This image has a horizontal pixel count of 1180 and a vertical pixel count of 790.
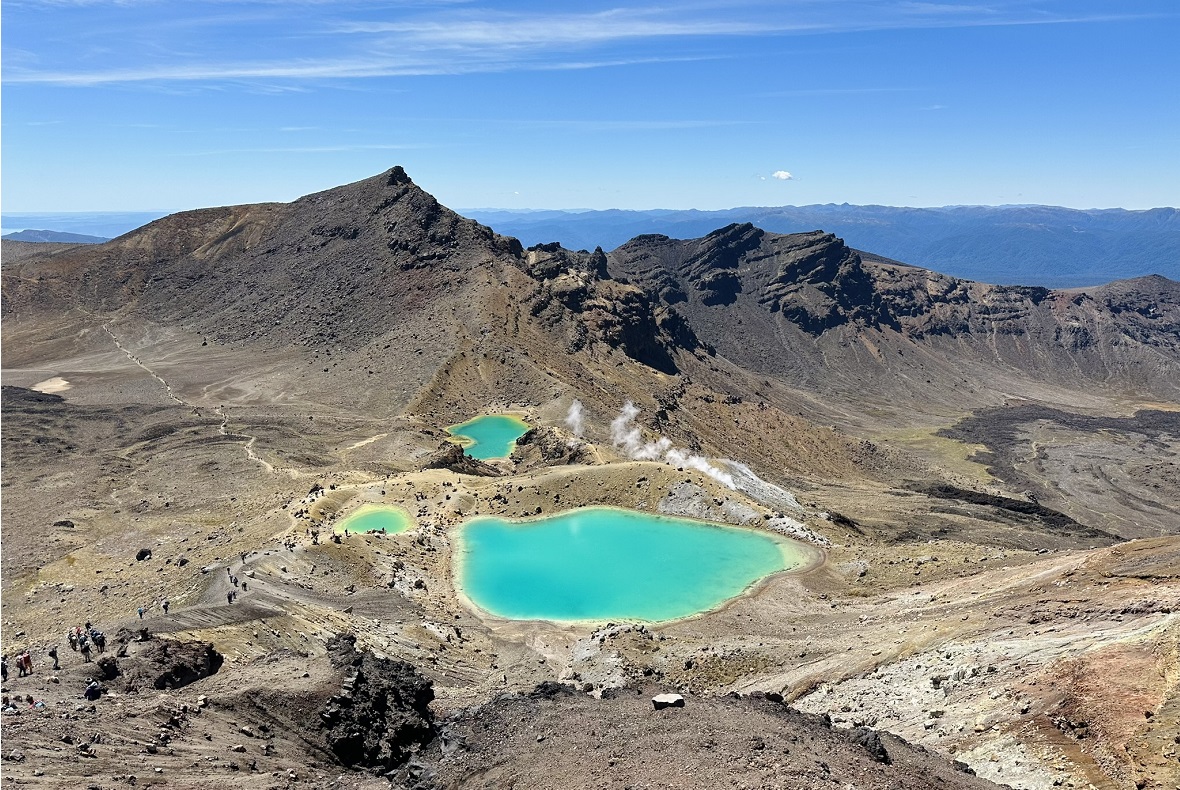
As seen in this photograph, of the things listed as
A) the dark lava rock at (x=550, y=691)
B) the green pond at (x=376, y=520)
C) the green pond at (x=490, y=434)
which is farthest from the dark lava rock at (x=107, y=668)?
the green pond at (x=490, y=434)

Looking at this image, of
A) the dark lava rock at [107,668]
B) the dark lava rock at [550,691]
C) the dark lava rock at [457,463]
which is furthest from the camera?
the dark lava rock at [457,463]

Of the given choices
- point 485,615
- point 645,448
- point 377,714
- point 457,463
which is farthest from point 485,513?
point 645,448

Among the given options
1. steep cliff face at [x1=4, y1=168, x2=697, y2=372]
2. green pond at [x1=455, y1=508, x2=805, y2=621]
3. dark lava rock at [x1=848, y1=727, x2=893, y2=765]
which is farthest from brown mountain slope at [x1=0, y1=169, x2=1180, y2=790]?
green pond at [x1=455, y1=508, x2=805, y2=621]

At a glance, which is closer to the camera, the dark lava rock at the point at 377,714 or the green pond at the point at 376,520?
the dark lava rock at the point at 377,714

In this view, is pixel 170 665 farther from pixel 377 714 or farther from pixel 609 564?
pixel 609 564

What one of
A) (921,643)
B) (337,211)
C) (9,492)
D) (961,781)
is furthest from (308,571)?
(337,211)

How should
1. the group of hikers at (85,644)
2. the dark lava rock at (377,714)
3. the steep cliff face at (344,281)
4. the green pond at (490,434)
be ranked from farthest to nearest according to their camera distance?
the steep cliff face at (344,281), the green pond at (490,434), the group of hikers at (85,644), the dark lava rock at (377,714)

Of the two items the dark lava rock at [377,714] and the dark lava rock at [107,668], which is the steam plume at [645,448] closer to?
the dark lava rock at [377,714]
